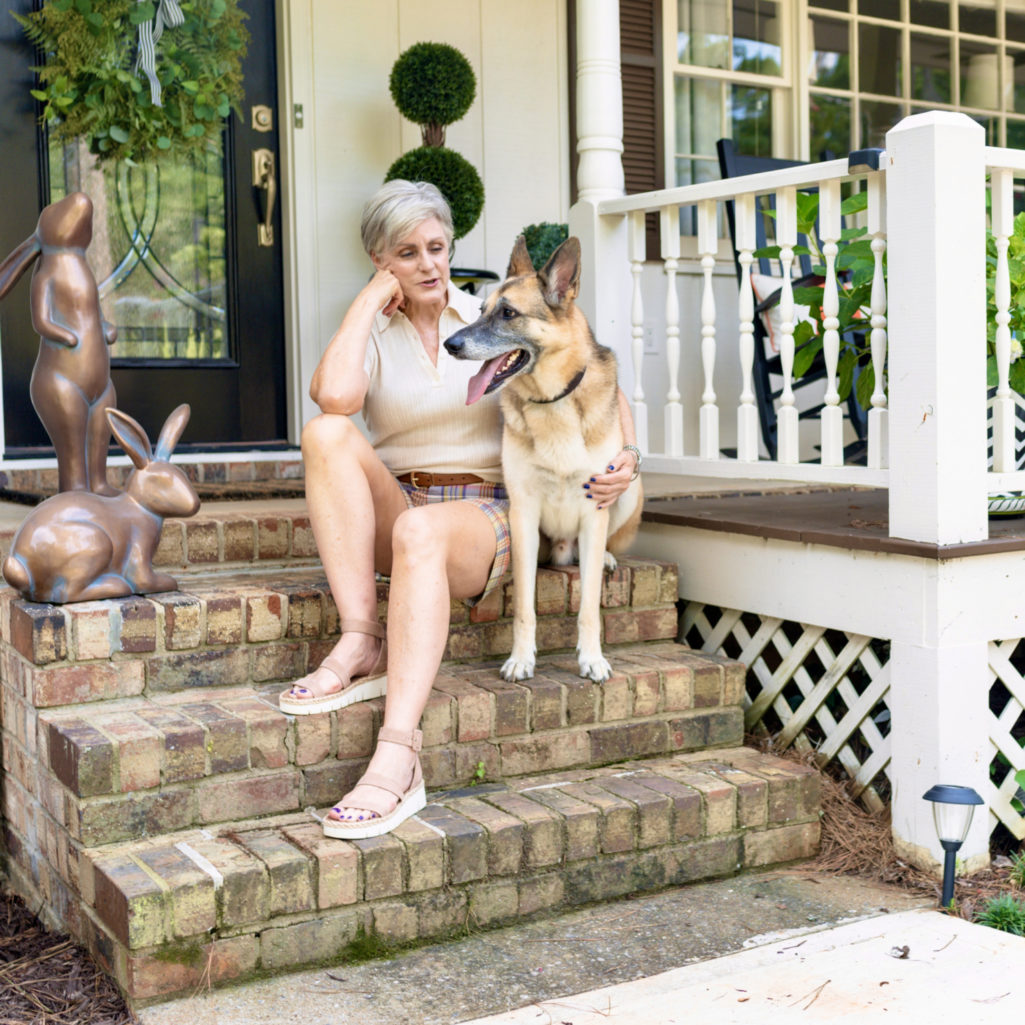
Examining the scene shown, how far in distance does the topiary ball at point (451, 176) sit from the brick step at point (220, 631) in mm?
1686

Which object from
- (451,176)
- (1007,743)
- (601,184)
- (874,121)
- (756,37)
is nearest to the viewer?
(1007,743)

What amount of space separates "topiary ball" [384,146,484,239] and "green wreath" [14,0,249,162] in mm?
668

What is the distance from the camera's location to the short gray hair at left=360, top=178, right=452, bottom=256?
9.04 feet

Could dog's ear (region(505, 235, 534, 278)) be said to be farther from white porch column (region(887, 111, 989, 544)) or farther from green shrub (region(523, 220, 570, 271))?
green shrub (region(523, 220, 570, 271))

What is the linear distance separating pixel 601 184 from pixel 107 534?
77.7 inches

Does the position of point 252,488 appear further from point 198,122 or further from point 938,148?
point 938,148

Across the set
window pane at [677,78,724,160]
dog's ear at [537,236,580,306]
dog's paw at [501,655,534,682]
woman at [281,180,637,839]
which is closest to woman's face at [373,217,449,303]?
woman at [281,180,637,839]

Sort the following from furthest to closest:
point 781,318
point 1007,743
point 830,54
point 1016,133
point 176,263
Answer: point 1016,133 < point 830,54 < point 176,263 < point 781,318 < point 1007,743

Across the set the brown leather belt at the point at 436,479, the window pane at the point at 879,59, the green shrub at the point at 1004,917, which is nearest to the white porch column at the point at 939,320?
the green shrub at the point at 1004,917

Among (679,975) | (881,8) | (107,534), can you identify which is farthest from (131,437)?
(881,8)

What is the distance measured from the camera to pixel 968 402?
2.72 m

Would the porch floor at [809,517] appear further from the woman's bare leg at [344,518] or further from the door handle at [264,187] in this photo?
the door handle at [264,187]

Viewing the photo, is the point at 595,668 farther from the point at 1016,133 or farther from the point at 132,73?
the point at 1016,133

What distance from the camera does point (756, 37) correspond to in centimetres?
550
